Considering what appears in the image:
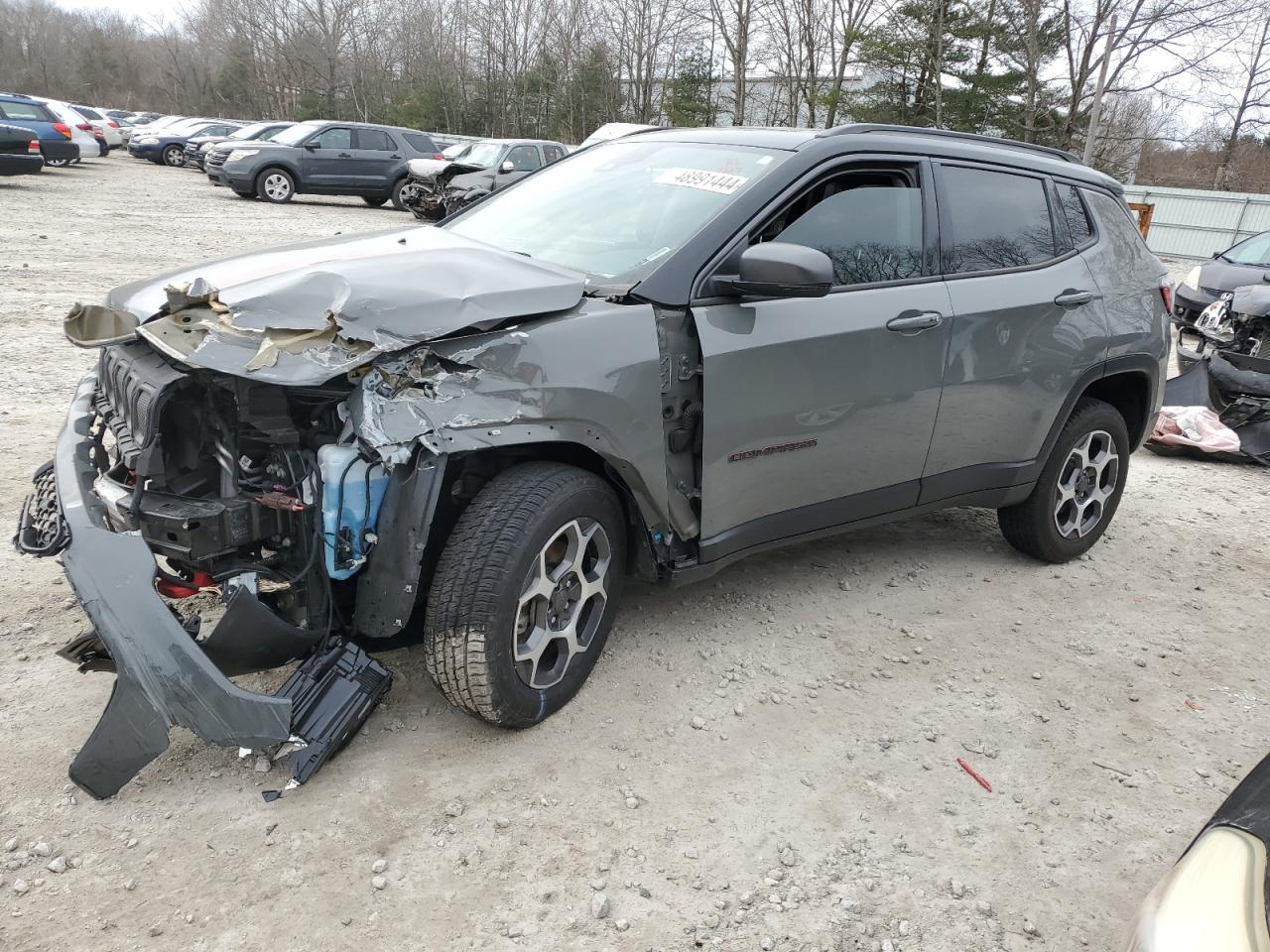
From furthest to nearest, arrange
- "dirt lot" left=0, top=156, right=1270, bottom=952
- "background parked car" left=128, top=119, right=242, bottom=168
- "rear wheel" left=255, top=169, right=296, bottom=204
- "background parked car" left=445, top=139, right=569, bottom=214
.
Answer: "background parked car" left=128, top=119, right=242, bottom=168, "rear wheel" left=255, top=169, right=296, bottom=204, "background parked car" left=445, top=139, right=569, bottom=214, "dirt lot" left=0, top=156, right=1270, bottom=952

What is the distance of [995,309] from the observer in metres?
3.83

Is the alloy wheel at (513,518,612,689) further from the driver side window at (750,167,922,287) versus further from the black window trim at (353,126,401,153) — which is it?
the black window trim at (353,126,401,153)

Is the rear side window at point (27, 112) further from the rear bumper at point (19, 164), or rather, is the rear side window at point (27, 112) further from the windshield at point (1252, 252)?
the windshield at point (1252, 252)

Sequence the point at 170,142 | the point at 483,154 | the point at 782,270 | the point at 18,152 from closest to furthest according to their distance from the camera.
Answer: the point at 782,270 → the point at 18,152 → the point at 483,154 → the point at 170,142

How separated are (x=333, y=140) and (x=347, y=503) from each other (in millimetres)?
20015

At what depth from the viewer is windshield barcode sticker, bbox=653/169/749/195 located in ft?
10.9

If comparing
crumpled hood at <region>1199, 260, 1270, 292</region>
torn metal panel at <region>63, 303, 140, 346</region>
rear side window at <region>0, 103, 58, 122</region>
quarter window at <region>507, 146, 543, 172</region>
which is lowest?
crumpled hood at <region>1199, 260, 1270, 292</region>

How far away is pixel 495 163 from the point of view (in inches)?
741

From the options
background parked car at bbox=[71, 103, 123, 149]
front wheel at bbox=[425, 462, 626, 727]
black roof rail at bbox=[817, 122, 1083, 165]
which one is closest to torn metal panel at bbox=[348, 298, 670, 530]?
front wheel at bbox=[425, 462, 626, 727]

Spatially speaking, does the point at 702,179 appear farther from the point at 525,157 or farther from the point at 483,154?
the point at 483,154

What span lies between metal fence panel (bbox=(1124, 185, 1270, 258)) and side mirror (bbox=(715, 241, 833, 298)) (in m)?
24.6

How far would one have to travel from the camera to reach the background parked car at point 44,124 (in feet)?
65.2

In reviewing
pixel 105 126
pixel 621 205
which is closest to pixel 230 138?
pixel 105 126

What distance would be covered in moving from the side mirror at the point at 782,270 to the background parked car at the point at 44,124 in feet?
71.7
